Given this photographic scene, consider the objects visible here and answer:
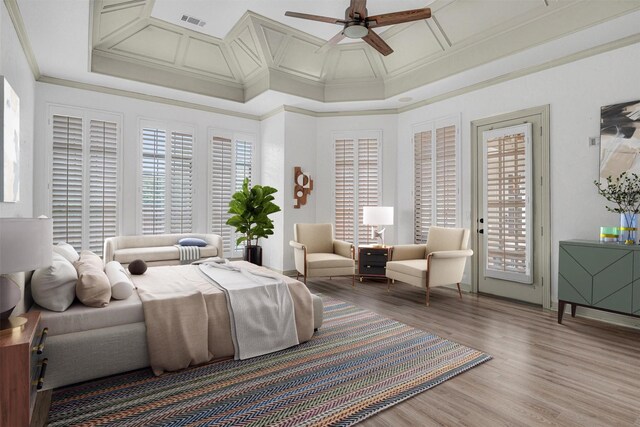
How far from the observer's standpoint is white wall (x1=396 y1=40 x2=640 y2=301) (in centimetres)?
386

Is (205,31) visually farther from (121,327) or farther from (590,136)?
(590,136)

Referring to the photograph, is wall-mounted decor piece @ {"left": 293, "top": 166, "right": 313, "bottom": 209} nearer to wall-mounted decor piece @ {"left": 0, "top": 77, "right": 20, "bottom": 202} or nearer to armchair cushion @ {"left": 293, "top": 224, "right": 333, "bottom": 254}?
armchair cushion @ {"left": 293, "top": 224, "right": 333, "bottom": 254}

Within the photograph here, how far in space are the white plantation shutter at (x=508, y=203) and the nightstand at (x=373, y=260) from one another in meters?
1.47

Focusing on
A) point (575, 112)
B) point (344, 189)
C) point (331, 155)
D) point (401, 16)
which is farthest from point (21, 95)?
point (575, 112)

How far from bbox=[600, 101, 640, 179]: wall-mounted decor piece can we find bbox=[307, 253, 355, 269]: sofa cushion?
326cm

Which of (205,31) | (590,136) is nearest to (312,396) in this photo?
(590,136)

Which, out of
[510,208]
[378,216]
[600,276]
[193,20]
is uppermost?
[193,20]

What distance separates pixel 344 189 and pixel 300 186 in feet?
2.66

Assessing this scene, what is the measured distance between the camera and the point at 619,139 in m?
3.80

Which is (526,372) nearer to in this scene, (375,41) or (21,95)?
(375,41)

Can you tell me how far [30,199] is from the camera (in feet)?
15.2

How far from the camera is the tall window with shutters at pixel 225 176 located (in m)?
6.57

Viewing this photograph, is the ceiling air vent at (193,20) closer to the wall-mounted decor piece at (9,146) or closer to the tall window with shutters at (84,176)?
the tall window with shutters at (84,176)

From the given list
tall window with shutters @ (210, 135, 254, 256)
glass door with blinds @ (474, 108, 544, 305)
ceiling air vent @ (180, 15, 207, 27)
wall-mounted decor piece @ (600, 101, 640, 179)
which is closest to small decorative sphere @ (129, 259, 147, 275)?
tall window with shutters @ (210, 135, 254, 256)
